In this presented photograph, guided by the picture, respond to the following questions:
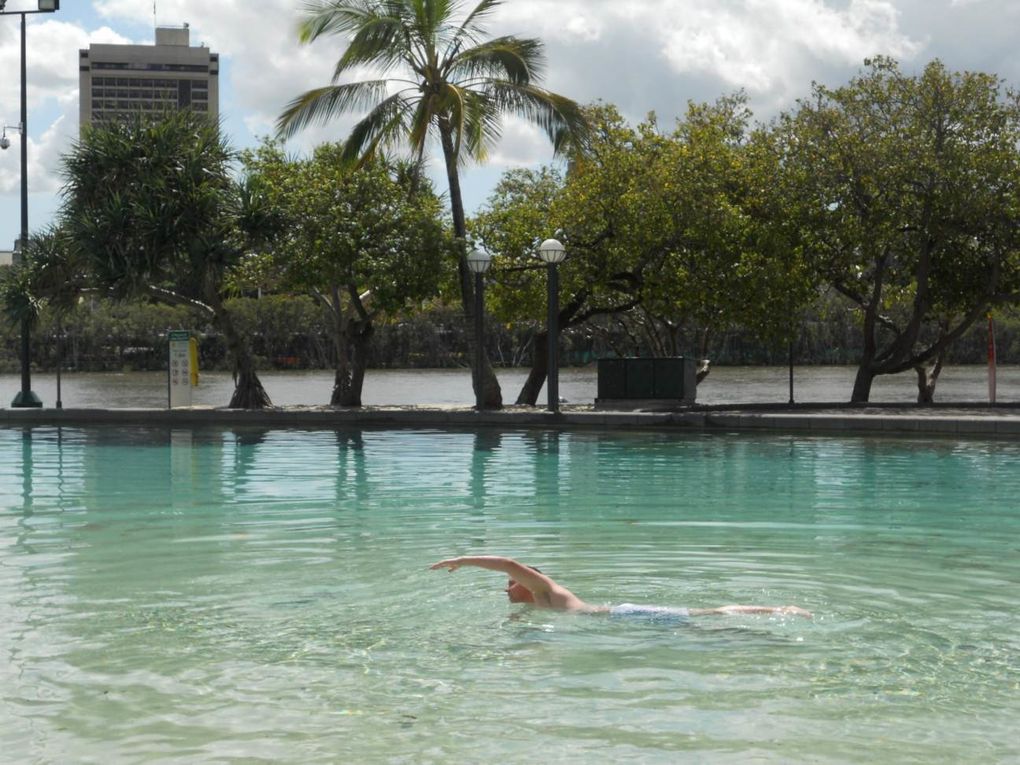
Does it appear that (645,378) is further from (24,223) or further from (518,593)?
(518,593)

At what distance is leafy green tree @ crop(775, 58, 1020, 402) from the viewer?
28375 mm

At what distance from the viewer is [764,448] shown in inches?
831

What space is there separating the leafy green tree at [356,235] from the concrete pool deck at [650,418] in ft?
9.83

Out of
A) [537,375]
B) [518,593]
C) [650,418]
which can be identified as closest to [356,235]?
[537,375]

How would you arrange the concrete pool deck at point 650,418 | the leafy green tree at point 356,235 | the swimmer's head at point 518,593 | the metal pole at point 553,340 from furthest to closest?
1. the leafy green tree at point 356,235
2. the metal pole at point 553,340
3. the concrete pool deck at point 650,418
4. the swimmer's head at point 518,593

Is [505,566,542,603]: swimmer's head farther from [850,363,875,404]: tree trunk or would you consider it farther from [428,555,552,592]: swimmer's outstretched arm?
[850,363,875,404]: tree trunk

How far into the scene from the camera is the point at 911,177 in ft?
93.7

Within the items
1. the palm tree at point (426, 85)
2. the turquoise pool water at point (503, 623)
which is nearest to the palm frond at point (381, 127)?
the palm tree at point (426, 85)

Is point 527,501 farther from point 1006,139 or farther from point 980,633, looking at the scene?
point 1006,139

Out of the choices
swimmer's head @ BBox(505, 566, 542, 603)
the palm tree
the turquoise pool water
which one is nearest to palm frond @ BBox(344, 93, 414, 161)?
the palm tree

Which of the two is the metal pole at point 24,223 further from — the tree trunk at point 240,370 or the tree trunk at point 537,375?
the tree trunk at point 537,375

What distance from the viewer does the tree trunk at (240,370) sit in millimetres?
30891

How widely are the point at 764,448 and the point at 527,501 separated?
774 centimetres

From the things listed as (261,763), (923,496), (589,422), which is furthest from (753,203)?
(261,763)
